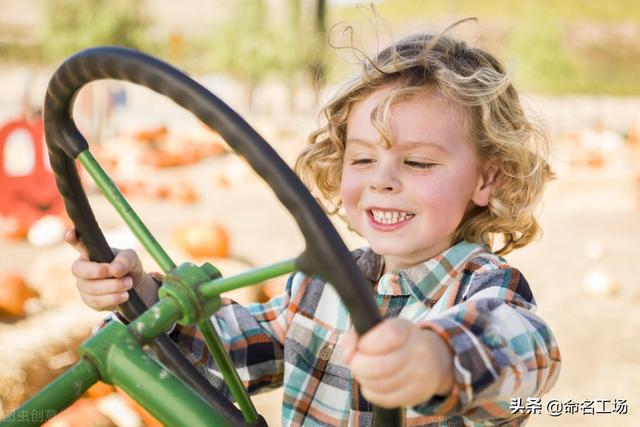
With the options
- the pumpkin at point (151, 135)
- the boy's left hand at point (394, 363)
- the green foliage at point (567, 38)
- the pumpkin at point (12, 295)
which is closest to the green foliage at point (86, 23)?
the pumpkin at point (151, 135)

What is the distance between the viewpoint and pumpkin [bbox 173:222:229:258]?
4.53 meters

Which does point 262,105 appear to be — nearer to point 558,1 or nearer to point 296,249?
point 296,249

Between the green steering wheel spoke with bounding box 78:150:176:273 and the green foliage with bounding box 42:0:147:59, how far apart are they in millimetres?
11149

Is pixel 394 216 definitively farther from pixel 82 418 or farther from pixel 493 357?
pixel 82 418

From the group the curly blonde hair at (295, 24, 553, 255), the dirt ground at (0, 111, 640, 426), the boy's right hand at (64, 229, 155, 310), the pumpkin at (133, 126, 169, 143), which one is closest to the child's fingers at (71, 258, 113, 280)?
the boy's right hand at (64, 229, 155, 310)

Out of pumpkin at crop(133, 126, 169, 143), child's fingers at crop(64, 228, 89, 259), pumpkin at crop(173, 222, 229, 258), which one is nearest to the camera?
child's fingers at crop(64, 228, 89, 259)

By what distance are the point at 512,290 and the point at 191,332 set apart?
0.61 metres

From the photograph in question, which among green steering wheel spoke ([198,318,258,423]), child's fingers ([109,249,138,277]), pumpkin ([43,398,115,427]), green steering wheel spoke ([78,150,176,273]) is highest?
pumpkin ([43,398,115,427])

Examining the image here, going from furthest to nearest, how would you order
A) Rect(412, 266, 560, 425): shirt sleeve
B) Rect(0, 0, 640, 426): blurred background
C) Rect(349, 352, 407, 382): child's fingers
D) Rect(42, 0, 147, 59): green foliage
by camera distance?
Rect(42, 0, 147, 59): green foliage
Rect(0, 0, 640, 426): blurred background
Rect(412, 266, 560, 425): shirt sleeve
Rect(349, 352, 407, 382): child's fingers

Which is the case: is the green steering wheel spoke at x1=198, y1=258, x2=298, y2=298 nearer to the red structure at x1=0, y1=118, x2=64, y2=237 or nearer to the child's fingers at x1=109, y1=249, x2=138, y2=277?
the child's fingers at x1=109, y1=249, x2=138, y2=277

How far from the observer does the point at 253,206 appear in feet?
23.5

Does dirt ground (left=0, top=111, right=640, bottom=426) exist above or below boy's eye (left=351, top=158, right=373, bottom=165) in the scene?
above

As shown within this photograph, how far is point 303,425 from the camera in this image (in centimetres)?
140

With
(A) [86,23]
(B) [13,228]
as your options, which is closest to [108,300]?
(B) [13,228]
